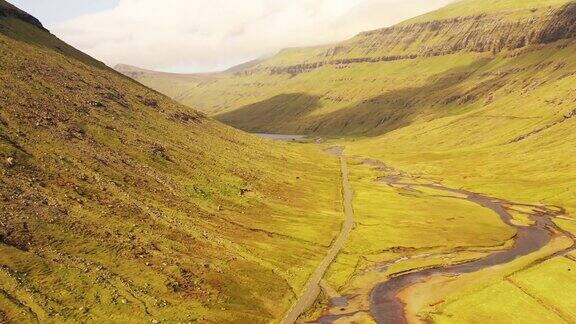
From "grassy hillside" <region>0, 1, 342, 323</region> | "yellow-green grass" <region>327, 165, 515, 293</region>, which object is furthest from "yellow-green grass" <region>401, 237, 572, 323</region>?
"grassy hillside" <region>0, 1, 342, 323</region>

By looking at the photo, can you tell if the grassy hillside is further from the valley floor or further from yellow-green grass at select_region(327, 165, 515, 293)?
the valley floor

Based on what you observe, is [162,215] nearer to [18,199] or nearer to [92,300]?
[18,199]

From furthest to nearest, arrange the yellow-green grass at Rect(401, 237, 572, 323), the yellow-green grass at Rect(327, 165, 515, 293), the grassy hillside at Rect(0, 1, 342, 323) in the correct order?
the yellow-green grass at Rect(327, 165, 515, 293) < the yellow-green grass at Rect(401, 237, 572, 323) < the grassy hillside at Rect(0, 1, 342, 323)

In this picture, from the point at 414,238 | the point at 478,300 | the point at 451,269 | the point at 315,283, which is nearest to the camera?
the point at 478,300

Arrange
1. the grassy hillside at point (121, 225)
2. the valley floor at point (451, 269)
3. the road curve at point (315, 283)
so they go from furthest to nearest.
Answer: the road curve at point (315, 283), the valley floor at point (451, 269), the grassy hillside at point (121, 225)

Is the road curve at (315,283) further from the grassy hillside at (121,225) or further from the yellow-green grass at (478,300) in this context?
the yellow-green grass at (478,300)

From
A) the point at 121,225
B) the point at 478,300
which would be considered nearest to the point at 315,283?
the point at 478,300

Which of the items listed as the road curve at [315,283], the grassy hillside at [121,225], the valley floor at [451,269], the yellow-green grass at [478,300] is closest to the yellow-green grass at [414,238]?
the valley floor at [451,269]

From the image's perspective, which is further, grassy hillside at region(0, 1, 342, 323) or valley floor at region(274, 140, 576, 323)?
valley floor at region(274, 140, 576, 323)

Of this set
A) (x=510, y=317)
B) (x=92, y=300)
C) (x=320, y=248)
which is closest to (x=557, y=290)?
(x=510, y=317)

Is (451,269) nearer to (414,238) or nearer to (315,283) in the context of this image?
(414,238)
